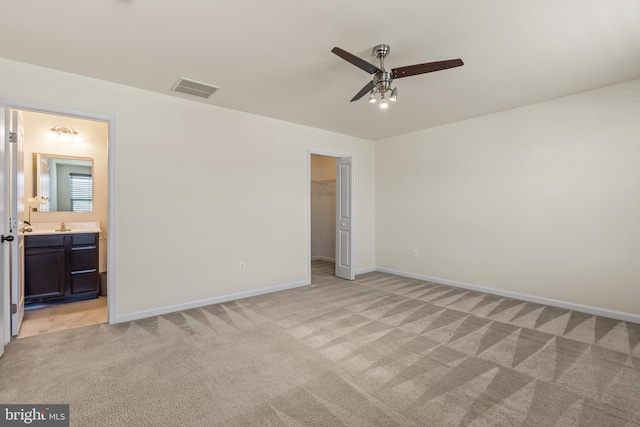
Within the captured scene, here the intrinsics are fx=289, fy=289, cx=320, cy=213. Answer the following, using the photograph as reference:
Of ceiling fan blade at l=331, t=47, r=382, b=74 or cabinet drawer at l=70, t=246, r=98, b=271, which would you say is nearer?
ceiling fan blade at l=331, t=47, r=382, b=74

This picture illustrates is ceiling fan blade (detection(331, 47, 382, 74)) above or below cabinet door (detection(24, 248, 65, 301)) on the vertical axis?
above

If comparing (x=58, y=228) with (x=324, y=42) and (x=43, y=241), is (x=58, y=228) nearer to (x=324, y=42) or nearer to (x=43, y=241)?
(x=43, y=241)

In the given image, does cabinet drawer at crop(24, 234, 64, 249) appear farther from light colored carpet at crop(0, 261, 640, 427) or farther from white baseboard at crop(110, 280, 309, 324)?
white baseboard at crop(110, 280, 309, 324)

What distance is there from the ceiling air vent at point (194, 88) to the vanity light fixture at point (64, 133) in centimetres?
233

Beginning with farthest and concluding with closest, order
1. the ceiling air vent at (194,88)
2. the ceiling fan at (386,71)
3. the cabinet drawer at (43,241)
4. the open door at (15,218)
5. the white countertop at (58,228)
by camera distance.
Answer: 1. the white countertop at (58,228)
2. the cabinet drawer at (43,241)
3. the ceiling air vent at (194,88)
4. the open door at (15,218)
5. the ceiling fan at (386,71)

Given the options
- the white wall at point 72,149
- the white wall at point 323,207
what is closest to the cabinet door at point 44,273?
the white wall at point 72,149

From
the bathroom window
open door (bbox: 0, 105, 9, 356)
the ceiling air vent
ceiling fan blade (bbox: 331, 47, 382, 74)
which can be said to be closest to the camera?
ceiling fan blade (bbox: 331, 47, 382, 74)

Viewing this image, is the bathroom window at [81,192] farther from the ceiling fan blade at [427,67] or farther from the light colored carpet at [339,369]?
the ceiling fan blade at [427,67]

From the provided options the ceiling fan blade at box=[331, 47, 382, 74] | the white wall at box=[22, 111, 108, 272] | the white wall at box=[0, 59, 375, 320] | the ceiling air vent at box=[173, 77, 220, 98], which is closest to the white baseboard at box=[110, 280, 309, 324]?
the white wall at box=[0, 59, 375, 320]

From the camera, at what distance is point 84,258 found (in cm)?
414

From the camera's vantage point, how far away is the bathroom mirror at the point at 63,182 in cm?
427

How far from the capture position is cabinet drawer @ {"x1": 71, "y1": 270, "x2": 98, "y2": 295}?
407 cm

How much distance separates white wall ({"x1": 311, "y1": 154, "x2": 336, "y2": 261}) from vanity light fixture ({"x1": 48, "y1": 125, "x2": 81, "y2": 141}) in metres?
4.66

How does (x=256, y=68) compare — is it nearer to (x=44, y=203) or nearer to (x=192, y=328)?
(x=192, y=328)
